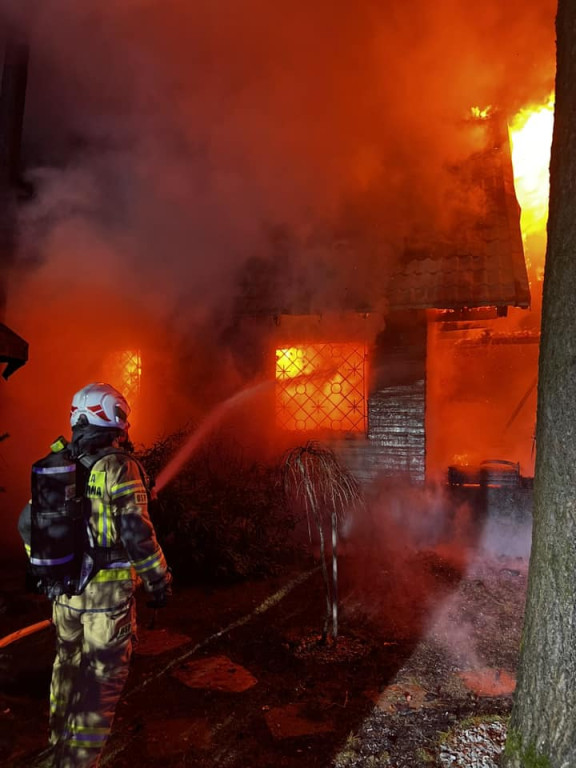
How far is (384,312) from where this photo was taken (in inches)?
310

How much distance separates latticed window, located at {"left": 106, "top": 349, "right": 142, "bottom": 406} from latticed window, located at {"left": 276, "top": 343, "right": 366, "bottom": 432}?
282 centimetres

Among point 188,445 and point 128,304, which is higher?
point 128,304

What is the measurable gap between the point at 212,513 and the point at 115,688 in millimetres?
3608

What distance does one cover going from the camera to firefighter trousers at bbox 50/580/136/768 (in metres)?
2.96

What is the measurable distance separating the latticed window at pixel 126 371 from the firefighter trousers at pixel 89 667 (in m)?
7.16

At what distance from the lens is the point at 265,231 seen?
28.0ft

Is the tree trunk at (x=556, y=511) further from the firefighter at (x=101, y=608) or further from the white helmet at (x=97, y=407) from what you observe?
the white helmet at (x=97, y=407)

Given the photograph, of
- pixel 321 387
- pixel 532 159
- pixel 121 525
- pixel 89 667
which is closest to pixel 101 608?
pixel 89 667

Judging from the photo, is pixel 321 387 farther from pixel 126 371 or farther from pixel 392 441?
pixel 126 371

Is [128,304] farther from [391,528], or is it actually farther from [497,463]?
[497,463]

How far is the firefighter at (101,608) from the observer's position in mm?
2984

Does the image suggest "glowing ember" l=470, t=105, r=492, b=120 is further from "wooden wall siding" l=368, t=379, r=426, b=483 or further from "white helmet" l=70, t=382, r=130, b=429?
"white helmet" l=70, t=382, r=130, b=429

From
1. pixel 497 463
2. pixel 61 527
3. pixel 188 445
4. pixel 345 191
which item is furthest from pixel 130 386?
pixel 61 527

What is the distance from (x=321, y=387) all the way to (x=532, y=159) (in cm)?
617
